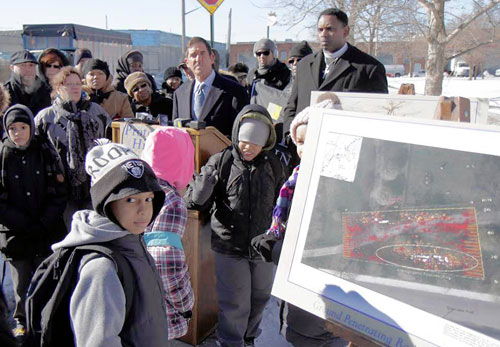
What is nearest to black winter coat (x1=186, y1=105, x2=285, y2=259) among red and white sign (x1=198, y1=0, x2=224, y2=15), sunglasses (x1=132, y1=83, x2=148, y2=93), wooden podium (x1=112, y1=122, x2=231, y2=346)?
wooden podium (x1=112, y1=122, x2=231, y2=346)

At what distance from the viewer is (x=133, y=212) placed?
1.52m

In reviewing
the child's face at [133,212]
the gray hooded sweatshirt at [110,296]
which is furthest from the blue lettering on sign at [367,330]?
the child's face at [133,212]

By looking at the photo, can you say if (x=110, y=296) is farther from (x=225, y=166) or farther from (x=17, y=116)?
(x=17, y=116)

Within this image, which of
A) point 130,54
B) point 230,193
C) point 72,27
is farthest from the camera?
point 72,27

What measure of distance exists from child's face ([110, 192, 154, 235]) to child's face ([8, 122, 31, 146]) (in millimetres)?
1931

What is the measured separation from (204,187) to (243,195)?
264 mm

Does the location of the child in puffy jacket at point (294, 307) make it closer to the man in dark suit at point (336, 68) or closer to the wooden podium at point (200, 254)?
the wooden podium at point (200, 254)

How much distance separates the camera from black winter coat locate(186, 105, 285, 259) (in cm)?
259

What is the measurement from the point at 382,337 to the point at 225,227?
151 cm

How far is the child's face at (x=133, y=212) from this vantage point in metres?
1.50

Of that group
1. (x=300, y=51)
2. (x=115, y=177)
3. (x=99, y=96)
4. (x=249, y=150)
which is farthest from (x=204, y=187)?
(x=300, y=51)

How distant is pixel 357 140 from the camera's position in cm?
146

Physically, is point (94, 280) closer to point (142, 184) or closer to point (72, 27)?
point (142, 184)

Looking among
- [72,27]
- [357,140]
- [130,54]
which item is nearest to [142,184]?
[357,140]
